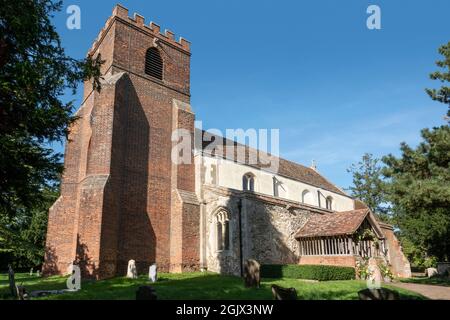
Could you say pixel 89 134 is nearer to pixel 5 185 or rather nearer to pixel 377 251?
pixel 5 185

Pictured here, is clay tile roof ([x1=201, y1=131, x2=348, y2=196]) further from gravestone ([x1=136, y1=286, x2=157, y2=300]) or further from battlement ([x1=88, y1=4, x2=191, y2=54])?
gravestone ([x1=136, y1=286, x2=157, y2=300])

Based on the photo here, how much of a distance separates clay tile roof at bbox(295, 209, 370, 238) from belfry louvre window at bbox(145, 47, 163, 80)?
15.0 meters

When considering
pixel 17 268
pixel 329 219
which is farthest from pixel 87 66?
pixel 17 268

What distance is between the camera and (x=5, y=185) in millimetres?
12211

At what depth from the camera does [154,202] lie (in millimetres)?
22812

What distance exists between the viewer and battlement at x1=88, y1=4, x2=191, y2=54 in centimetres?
2440

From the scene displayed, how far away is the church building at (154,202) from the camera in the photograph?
2033cm

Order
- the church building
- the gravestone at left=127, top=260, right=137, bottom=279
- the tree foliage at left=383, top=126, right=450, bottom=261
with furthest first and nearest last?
the church building
the gravestone at left=127, top=260, right=137, bottom=279
the tree foliage at left=383, top=126, right=450, bottom=261

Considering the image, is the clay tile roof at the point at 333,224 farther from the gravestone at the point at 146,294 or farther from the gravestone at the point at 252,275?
the gravestone at the point at 146,294

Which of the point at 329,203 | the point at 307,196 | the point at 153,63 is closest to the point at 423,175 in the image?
the point at 307,196

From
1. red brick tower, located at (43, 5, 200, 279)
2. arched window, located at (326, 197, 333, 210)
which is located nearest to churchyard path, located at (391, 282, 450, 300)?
red brick tower, located at (43, 5, 200, 279)

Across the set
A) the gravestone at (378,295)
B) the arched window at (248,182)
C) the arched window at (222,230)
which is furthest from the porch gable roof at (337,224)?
the gravestone at (378,295)

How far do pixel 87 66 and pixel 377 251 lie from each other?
71.1 feet

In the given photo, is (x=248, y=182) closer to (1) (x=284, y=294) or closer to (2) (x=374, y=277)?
(2) (x=374, y=277)
